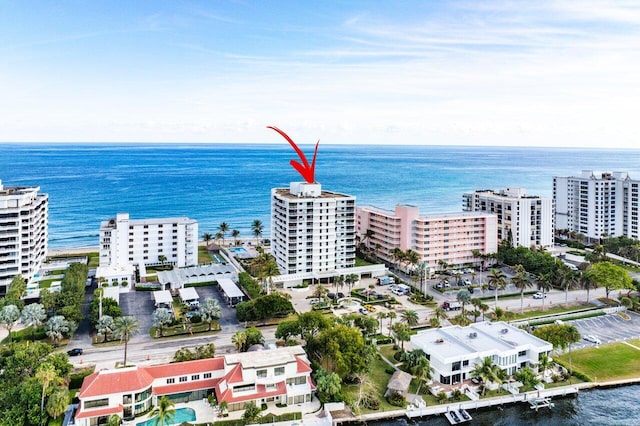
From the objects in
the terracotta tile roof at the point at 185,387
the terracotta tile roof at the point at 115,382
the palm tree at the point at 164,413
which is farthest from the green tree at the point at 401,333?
the terracotta tile roof at the point at 115,382

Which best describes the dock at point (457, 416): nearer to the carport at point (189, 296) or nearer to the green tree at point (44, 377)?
the green tree at point (44, 377)

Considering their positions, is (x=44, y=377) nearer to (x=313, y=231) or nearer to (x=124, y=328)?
(x=124, y=328)

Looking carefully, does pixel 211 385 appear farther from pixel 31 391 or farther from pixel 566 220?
pixel 566 220

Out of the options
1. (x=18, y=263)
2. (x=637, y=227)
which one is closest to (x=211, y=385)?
(x=18, y=263)

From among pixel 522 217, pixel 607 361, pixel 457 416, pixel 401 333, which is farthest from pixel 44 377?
pixel 522 217

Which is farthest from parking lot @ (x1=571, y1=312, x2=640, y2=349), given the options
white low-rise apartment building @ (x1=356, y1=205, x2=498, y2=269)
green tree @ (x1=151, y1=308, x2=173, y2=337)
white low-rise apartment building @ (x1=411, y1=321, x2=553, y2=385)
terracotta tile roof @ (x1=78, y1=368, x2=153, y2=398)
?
green tree @ (x1=151, y1=308, x2=173, y2=337)

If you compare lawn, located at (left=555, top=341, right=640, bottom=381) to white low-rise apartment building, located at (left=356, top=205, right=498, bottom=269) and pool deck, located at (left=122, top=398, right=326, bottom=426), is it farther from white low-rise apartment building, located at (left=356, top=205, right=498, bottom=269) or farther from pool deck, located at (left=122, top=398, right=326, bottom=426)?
white low-rise apartment building, located at (left=356, top=205, right=498, bottom=269)
